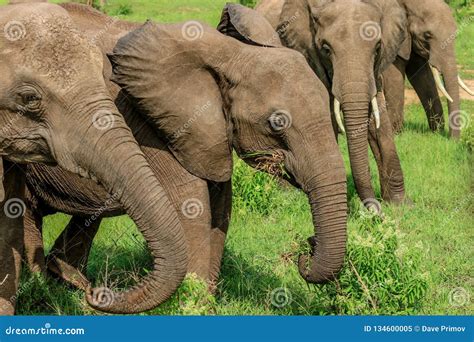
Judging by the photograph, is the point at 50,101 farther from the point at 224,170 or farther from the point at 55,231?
the point at 55,231

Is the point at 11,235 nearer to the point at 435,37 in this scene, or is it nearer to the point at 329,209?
the point at 329,209

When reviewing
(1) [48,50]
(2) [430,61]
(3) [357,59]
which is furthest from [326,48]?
(1) [48,50]

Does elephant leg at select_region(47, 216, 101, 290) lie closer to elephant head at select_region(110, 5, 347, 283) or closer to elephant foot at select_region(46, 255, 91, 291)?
elephant foot at select_region(46, 255, 91, 291)

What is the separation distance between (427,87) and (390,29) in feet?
11.1

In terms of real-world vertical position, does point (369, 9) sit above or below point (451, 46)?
above

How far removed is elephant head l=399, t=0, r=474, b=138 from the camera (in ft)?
37.9

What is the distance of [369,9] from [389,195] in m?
1.76

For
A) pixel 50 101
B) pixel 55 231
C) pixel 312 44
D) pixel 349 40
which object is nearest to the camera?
pixel 50 101

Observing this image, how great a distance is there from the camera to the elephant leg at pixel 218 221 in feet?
20.0

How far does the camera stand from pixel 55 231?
7.58m

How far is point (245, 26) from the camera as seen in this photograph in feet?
20.1

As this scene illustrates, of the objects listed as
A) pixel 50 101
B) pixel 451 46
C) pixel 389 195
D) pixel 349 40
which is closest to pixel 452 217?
pixel 389 195

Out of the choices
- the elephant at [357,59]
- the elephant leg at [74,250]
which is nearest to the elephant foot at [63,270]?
the elephant leg at [74,250]

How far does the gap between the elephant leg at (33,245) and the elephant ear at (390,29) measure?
155 inches
